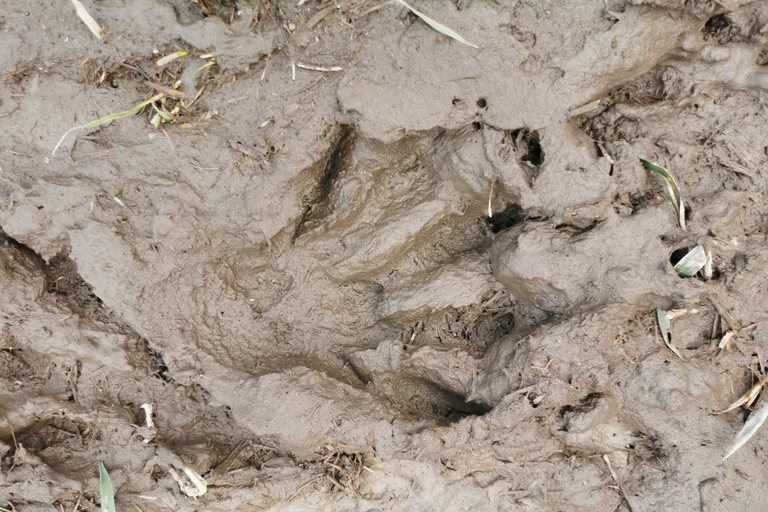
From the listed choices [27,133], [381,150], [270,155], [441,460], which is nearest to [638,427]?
[441,460]

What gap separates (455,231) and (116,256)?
163 centimetres

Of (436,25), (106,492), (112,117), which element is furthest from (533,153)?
(106,492)

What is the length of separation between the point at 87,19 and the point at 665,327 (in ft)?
9.28

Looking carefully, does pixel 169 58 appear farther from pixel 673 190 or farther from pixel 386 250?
pixel 673 190

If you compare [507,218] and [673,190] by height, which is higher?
[673,190]

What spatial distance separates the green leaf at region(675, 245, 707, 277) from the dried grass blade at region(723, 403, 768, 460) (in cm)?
73

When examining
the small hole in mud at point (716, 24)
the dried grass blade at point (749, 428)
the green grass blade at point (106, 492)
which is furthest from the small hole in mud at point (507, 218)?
the green grass blade at point (106, 492)

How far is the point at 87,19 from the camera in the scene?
228cm

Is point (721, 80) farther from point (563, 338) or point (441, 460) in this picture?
point (441, 460)

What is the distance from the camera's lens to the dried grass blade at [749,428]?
7.97 feet

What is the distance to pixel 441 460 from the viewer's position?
261cm

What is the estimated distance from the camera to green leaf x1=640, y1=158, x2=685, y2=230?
93.3 inches

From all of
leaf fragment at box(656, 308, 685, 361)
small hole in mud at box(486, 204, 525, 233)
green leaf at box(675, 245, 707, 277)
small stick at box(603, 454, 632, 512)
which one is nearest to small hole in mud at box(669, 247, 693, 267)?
green leaf at box(675, 245, 707, 277)

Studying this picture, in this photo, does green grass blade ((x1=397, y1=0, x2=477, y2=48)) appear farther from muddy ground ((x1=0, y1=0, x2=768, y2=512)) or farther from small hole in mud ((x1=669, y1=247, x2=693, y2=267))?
small hole in mud ((x1=669, y1=247, x2=693, y2=267))
